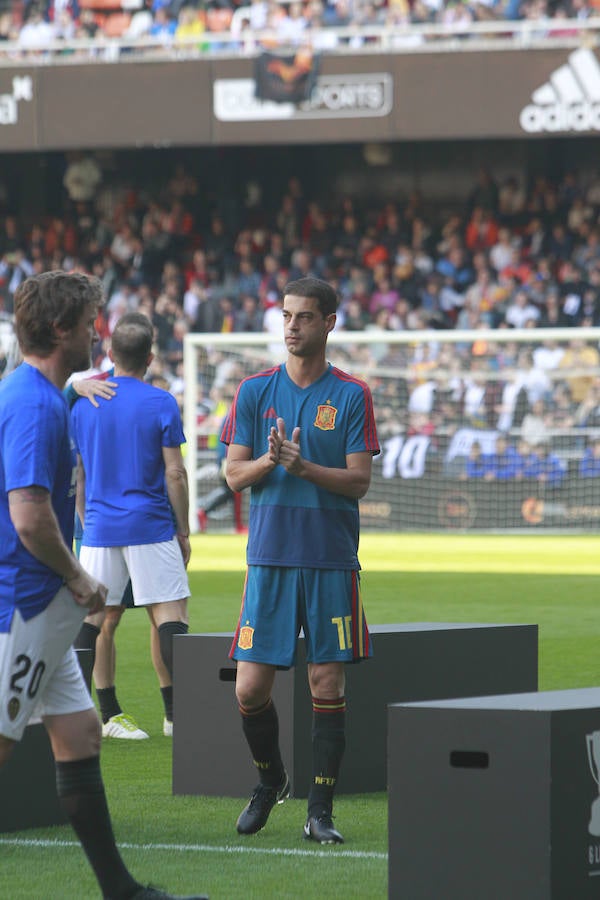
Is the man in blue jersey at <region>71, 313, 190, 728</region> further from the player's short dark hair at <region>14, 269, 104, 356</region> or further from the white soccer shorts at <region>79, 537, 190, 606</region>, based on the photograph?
the player's short dark hair at <region>14, 269, 104, 356</region>

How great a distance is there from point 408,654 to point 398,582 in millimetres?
9529

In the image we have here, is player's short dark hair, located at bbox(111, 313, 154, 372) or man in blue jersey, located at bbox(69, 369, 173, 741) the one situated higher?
player's short dark hair, located at bbox(111, 313, 154, 372)

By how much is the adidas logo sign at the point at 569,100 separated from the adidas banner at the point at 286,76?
3.44 meters

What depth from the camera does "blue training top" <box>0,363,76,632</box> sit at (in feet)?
14.7

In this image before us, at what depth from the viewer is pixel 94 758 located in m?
4.71

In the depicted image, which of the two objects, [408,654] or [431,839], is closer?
[431,839]

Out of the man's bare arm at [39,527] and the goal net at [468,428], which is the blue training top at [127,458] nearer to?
the man's bare arm at [39,527]

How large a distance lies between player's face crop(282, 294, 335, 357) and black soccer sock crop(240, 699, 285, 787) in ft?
4.28

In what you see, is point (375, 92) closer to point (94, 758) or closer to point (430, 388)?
point (430, 388)

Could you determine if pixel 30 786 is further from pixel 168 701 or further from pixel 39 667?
pixel 168 701

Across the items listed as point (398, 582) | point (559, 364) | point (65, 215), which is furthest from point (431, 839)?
point (65, 215)

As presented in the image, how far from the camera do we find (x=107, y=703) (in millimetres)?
8625

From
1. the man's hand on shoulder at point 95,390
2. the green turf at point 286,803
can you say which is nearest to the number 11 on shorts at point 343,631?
the green turf at point 286,803

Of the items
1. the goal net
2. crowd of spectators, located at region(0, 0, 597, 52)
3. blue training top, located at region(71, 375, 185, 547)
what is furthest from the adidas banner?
blue training top, located at region(71, 375, 185, 547)
